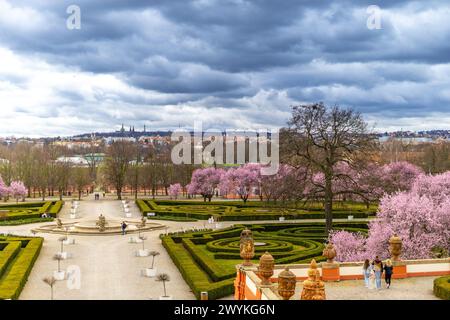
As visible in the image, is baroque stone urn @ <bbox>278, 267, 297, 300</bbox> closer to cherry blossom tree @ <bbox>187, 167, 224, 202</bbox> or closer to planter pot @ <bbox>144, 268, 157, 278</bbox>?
planter pot @ <bbox>144, 268, 157, 278</bbox>

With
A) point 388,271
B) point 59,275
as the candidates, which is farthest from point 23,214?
point 388,271

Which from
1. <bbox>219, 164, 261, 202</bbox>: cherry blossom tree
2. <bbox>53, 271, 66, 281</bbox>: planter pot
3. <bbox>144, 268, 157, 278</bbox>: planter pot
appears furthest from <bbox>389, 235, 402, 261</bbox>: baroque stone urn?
<bbox>219, 164, 261, 202</bbox>: cherry blossom tree

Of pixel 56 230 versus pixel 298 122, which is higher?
pixel 298 122

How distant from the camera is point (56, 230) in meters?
49.9

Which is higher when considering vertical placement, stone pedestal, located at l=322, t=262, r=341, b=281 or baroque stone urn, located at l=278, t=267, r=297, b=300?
baroque stone urn, located at l=278, t=267, r=297, b=300

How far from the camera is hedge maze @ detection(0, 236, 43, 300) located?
2616 cm

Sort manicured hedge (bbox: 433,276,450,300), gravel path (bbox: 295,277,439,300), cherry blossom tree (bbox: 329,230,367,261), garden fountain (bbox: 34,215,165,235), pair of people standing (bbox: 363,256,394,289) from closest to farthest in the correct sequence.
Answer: manicured hedge (bbox: 433,276,450,300), gravel path (bbox: 295,277,439,300), pair of people standing (bbox: 363,256,394,289), cherry blossom tree (bbox: 329,230,367,261), garden fountain (bbox: 34,215,165,235)

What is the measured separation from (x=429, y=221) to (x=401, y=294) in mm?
9713

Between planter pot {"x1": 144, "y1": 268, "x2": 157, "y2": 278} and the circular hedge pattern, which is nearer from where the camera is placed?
planter pot {"x1": 144, "y1": 268, "x2": 157, "y2": 278}

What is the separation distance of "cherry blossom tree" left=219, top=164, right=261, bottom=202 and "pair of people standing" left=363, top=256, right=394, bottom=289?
5231cm

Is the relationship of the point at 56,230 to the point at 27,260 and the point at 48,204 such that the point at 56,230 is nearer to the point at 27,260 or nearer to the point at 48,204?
the point at 27,260

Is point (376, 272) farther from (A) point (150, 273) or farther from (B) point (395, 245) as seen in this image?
(A) point (150, 273)

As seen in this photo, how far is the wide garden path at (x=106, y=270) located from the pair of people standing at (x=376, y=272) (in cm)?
866
